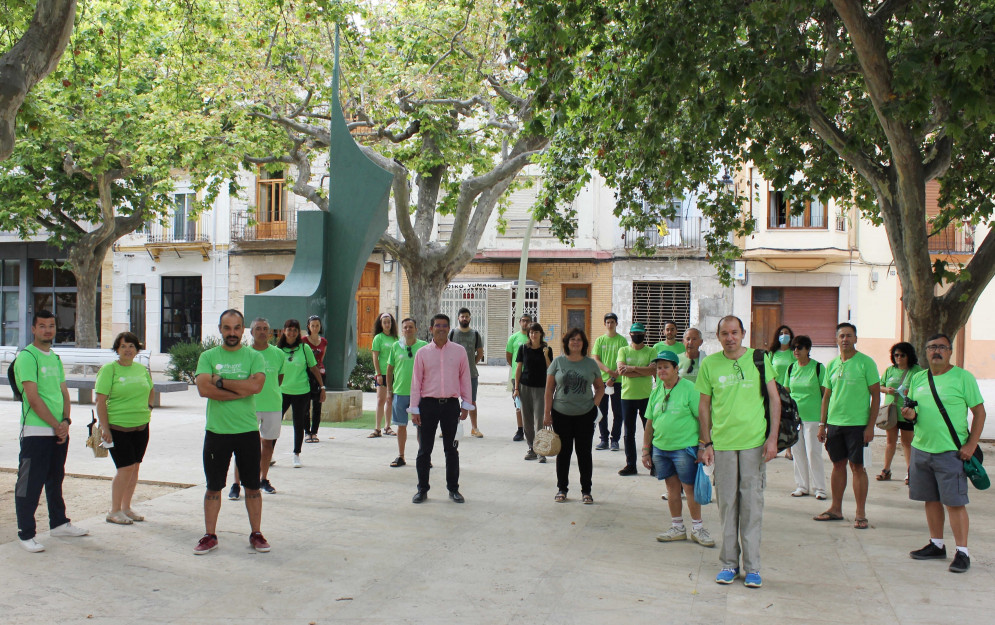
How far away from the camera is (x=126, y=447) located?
20.9 feet

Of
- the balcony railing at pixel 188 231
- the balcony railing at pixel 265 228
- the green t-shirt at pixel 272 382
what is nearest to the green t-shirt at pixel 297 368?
the green t-shirt at pixel 272 382

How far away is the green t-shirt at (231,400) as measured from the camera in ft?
18.8

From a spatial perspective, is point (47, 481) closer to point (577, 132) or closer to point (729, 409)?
point (729, 409)

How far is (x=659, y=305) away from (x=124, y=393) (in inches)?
851

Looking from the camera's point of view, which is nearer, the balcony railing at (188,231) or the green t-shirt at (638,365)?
the green t-shirt at (638,365)

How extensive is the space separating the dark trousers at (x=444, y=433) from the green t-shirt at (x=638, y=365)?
2.48 meters

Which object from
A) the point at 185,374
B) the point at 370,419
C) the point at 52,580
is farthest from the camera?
the point at 185,374

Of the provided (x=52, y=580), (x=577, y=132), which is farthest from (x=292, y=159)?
(x=52, y=580)

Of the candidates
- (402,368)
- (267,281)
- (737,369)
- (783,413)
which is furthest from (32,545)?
(267,281)

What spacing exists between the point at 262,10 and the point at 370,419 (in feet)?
24.3

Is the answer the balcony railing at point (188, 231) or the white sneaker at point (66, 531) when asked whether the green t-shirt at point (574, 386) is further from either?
the balcony railing at point (188, 231)

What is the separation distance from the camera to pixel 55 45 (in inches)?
269

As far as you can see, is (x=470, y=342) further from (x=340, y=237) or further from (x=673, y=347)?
(x=673, y=347)

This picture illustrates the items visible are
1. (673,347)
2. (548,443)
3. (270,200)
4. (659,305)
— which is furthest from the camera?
(270,200)
